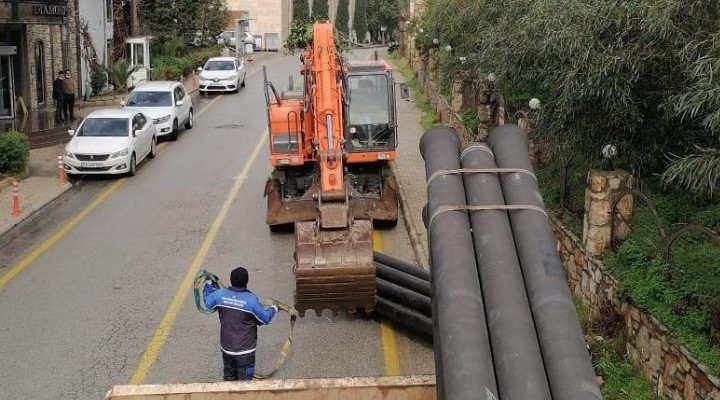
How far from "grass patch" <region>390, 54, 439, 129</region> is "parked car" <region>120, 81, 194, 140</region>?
8.23 metres

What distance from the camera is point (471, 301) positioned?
223 inches

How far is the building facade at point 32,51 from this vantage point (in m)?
26.9

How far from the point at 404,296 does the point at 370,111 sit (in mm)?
6641

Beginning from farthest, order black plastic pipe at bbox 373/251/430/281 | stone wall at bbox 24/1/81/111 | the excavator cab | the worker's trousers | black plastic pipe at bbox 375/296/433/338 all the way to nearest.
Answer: stone wall at bbox 24/1/81/111, the excavator cab, black plastic pipe at bbox 373/251/430/281, black plastic pipe at bbox 375/296/433/338, the worker's trousers

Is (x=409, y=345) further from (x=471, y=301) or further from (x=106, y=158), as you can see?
(x=106, y=158)

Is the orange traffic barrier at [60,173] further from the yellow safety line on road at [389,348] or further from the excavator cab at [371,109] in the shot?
the yellow safety line on road at [389,348]

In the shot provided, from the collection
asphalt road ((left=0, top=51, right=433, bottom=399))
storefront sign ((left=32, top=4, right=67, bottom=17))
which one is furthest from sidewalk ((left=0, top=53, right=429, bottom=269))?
storefront sign ((left=32, top=4, right=67, bottom=17))

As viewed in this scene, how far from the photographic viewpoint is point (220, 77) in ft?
129

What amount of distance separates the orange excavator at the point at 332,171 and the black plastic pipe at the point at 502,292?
14.0 feet

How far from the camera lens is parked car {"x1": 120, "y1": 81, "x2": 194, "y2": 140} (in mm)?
26906

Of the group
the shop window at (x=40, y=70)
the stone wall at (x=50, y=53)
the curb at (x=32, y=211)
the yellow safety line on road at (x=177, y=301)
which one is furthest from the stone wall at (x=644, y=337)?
the shop window at (x=40, y=70)

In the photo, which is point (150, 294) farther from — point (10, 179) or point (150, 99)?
point (150, 99)

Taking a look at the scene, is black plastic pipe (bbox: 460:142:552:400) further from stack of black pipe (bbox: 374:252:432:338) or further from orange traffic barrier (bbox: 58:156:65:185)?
orange traffic barrier (bbox: 58:156:65:185)

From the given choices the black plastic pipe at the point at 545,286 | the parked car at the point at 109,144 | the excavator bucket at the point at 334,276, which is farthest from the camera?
the parked car at the point at 109,144
